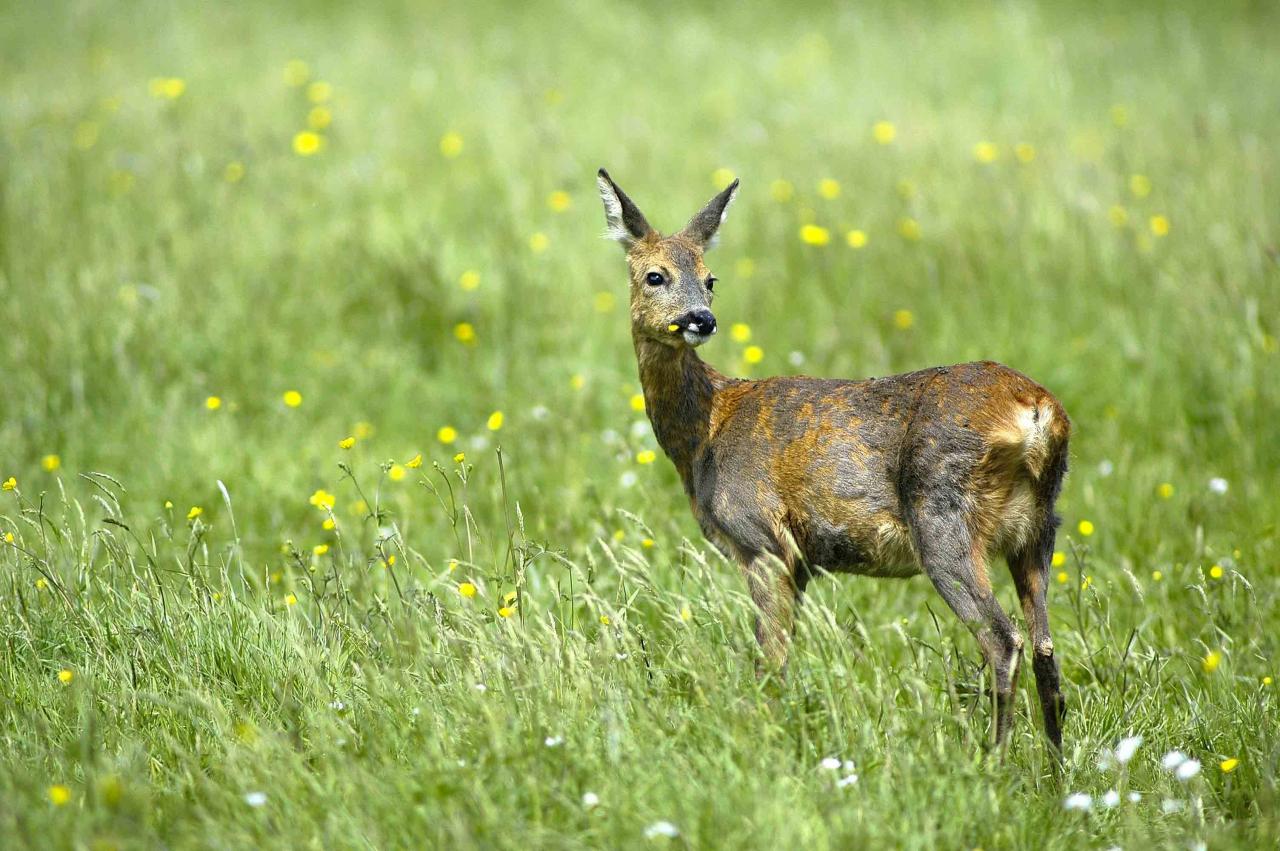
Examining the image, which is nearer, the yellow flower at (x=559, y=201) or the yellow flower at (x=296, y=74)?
the yellow flower at (x=559, y=201)

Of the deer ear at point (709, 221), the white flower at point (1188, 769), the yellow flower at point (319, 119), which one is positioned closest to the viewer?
the white flower at point (1188, 769)

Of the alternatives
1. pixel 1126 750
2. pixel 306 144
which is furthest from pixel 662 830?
A: pixel 306 144

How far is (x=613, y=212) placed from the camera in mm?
5043

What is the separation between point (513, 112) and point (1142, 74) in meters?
5.36

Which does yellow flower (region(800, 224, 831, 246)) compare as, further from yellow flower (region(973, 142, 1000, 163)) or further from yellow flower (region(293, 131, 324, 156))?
yellow flower (region(293, 131, 324, 156))

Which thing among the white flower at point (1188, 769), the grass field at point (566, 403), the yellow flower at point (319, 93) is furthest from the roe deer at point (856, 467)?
the yellow flower at point (319, 93)

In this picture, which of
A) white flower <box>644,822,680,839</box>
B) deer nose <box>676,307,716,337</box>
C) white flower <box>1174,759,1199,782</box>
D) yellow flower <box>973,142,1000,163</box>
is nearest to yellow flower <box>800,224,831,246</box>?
yellow flower <box>973,142,1000,163</box>

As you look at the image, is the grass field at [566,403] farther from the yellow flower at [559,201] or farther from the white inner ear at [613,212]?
the white inner ear at [613,212]

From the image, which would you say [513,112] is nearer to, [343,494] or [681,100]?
[681,100]

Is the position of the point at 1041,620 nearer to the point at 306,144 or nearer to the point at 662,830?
the point at 662,830

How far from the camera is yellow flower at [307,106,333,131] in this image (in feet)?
31.8

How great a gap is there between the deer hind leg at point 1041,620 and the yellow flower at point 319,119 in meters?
6.92

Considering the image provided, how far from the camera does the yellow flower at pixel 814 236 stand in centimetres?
771

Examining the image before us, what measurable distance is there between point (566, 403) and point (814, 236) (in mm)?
1968
